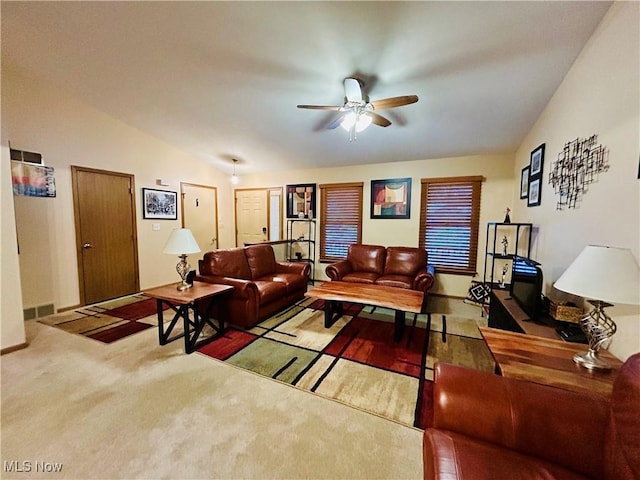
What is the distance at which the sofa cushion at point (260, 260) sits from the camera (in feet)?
12.9

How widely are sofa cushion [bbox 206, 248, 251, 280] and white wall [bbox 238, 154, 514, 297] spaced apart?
89.7 inches

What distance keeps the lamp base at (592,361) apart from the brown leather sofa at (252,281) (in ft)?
9.09

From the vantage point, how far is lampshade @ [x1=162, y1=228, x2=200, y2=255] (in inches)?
104

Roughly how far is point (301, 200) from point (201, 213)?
227 centimetres

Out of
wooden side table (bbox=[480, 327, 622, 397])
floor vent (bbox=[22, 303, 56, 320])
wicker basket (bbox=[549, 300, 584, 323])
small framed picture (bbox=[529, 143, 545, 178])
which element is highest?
small framed picture (bbox=[529, 143, 545, 178])

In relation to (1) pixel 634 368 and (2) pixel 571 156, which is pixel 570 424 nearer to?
(1) pixel 634 368

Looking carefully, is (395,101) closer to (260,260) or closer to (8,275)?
(260,260)

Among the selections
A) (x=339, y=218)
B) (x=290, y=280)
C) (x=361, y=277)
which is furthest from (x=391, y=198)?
(x=290, y=280)

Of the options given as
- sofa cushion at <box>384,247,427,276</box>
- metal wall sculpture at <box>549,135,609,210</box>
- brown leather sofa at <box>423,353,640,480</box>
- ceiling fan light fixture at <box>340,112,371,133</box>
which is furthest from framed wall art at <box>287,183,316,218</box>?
brown leather sofa at <box>423,353,640,480</box>

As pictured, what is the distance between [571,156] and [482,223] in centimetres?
229

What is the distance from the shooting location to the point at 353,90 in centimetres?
237

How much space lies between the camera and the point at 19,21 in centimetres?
242

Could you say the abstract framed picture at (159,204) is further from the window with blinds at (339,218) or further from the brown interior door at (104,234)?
the window with blinds at (339,218)

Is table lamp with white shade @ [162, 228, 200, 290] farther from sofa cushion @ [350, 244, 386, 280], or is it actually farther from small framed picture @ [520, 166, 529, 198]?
small framed picture @ [520, 166, 529, 198]
